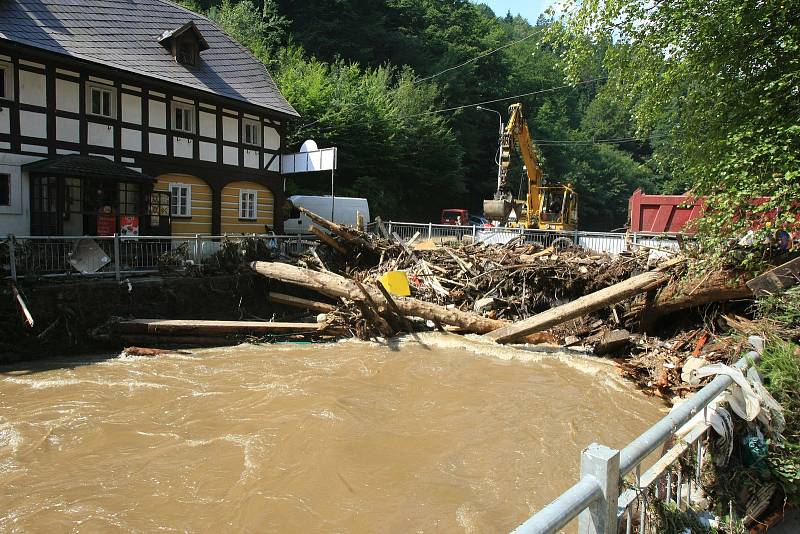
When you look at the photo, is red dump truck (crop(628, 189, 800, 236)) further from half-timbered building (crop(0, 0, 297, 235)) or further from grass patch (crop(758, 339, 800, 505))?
half-timbered building (crop(0, 0, 297, 235))

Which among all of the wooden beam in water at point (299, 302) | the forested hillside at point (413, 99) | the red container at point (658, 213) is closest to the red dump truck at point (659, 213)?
the red container at point (658, 213)

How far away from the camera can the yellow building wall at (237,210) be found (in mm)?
20203

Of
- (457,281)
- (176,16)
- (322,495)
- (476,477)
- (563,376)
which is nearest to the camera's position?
(322,495)

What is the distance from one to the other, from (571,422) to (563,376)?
225 cm

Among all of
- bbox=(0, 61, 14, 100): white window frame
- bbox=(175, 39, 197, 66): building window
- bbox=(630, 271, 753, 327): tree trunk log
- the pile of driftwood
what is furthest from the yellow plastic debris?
bbox=(175, 39, 197, 66): building window

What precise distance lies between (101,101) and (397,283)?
1128 centimetres

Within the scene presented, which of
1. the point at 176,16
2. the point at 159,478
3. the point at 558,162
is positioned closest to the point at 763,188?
the point at 159,478

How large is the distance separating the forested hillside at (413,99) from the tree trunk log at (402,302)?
15.1m

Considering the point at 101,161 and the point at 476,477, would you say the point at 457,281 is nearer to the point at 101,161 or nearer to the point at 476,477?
the point at 476,477

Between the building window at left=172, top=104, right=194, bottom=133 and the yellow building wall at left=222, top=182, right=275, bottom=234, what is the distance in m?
2.60

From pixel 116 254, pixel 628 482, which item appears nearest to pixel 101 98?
pixel 116 254

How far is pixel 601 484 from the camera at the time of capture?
2.34 metres

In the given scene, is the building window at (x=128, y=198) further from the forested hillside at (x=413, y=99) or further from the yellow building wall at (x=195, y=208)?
the forested hillside at (x=413, y=99)

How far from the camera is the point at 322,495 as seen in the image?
542 cm
